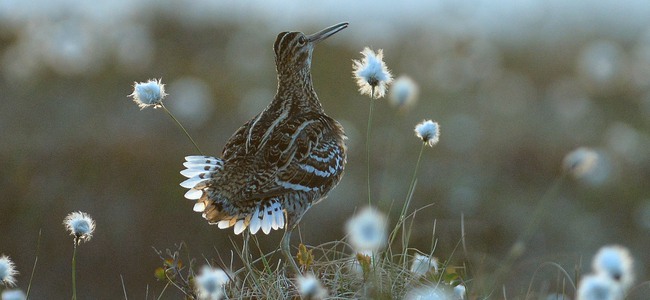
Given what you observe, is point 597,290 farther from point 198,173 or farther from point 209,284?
point 198,173

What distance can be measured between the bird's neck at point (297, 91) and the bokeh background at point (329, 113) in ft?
5.03

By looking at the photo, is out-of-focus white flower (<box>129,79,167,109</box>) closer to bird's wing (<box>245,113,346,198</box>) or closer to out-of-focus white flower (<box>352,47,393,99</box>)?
bird's wing (<box>245,113,346,198</box>)

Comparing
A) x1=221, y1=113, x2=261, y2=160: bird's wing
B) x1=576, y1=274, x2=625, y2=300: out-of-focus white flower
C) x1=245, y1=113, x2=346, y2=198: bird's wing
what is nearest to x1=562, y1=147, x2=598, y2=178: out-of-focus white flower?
x1=576, y1=274, x2=625, y2=300: out-of-focus white flower

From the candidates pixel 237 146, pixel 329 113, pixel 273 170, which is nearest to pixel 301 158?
pixel 273 170

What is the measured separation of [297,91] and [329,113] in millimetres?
6203

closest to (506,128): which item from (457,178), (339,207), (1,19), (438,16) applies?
(457,178)

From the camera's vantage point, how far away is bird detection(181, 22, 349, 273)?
374 centimetres

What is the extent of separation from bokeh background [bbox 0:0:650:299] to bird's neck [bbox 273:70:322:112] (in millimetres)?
1532

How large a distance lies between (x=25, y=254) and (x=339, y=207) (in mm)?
2775

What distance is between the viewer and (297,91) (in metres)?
4.56

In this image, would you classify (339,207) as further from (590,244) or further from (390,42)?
(390,42)

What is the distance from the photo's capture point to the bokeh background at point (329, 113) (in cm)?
826

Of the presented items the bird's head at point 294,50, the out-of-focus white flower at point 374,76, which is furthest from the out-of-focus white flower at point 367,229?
the bird's head at point 294,50

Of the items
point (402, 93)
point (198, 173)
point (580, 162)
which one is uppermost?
point (402, 93)
